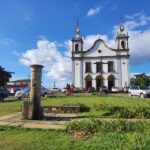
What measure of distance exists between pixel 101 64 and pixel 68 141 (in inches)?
2290

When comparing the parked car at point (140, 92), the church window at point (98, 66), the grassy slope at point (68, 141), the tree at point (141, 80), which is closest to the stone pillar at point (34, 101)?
the grassy slope at point (68, 141)

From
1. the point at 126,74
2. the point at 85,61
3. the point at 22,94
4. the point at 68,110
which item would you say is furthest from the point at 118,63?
the point at 68,110

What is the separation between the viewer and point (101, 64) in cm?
6316

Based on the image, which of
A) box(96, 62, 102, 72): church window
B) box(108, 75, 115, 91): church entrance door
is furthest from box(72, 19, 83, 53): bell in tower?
box(108, 75, 115, 91): church entrance door

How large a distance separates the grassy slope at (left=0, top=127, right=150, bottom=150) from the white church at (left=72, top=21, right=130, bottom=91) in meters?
55.0

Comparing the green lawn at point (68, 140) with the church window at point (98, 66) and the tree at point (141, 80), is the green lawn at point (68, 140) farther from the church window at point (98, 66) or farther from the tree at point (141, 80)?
the tree at point (141, 80)

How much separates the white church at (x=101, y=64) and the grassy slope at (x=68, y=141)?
180 feet

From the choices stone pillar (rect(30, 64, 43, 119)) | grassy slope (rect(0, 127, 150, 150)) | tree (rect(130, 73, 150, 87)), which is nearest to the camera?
grassy slope (rect(0, 127, 150, 150))

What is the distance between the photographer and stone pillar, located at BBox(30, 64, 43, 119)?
968 cm

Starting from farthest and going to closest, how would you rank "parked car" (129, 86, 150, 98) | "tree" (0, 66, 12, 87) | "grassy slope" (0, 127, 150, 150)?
1. "tree" (0, 66, 12, 87)
2. "parked car" (129, 86, 150, 98)
3. "grassy slope" (0, 127, 150, 150)

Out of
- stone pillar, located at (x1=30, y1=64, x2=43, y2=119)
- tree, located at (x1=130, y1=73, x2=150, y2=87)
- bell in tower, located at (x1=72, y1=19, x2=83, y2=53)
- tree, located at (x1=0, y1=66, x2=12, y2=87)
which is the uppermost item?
bell in tower, located at (x1=72, y1=19, x2=83, y2=53)

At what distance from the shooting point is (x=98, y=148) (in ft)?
16.0

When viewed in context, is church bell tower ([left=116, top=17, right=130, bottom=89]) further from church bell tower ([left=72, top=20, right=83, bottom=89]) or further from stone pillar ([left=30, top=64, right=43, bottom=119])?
stone pillar ([left=30, top=64, right=43, bottom=119])

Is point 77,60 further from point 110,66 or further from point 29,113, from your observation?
point 29,113
